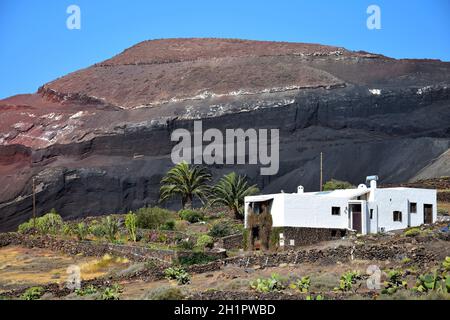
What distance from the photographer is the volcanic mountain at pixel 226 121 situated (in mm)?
77062

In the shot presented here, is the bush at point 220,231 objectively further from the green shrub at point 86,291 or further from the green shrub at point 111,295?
the green shrub at point 111,295

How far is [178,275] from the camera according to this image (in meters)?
27.9

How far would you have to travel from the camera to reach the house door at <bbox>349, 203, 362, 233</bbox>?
39.1 metres

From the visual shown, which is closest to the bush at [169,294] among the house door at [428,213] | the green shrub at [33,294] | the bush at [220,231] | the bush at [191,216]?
the green shrub at [33,294]

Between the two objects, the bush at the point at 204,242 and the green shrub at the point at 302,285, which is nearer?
the green shrub at the point at 302,285

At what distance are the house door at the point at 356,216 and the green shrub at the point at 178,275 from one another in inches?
522

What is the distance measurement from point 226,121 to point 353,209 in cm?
5088

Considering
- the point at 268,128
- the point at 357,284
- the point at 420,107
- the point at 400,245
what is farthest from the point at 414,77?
the point at 357,284

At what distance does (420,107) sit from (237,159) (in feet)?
79.3

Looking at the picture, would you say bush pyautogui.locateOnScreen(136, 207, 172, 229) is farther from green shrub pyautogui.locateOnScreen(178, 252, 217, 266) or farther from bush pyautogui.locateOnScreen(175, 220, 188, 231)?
green shrub pyautogui.locateOnScreen(178, 252, 217, 266)

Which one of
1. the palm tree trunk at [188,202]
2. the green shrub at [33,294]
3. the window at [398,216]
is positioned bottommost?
the green shrub at [33,294]

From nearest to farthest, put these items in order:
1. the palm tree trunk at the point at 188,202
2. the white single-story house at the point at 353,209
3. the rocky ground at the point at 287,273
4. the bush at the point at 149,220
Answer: the rocky ground at the point at 287,273
the white single-story house at the point at 353,209
the bush at the point at 149,220
the palm tree trunk at the point at 188,202

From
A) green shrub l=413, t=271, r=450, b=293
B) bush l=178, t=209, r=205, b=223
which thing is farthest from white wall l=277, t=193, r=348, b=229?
green shrub l=413, t=271, r=450, b=293

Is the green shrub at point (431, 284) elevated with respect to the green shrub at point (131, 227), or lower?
lower
